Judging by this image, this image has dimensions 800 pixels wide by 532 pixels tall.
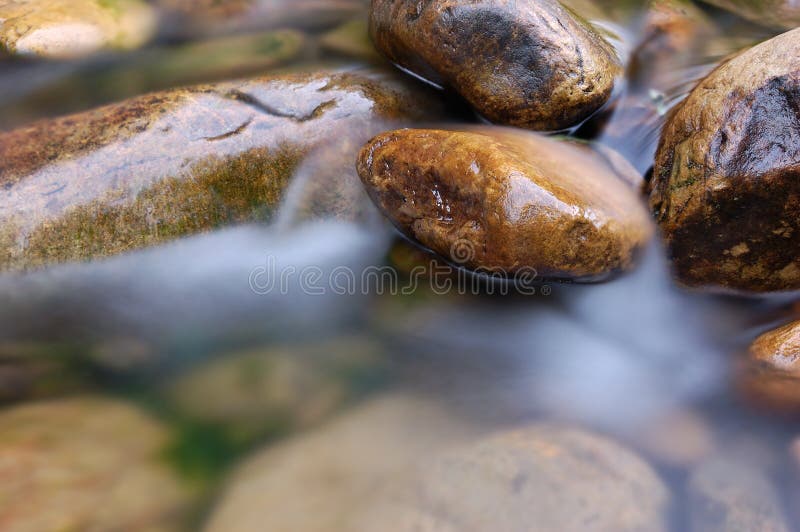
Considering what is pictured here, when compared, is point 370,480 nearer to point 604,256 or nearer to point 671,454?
point 671,454

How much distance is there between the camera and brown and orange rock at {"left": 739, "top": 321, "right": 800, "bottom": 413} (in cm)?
282

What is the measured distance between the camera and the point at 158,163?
3402 millimetres

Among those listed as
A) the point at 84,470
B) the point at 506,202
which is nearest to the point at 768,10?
the point at 506,202

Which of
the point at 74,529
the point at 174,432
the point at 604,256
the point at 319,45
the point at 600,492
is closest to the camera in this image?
the point at 74,529

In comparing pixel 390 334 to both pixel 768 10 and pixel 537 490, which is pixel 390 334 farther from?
pixel 768 10

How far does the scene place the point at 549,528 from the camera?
2539mm

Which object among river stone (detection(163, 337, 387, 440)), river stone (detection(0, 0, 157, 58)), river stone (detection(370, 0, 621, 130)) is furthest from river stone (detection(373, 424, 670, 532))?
river stone (detection(0, 0, 157, 58))

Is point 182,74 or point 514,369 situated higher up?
point 182,74

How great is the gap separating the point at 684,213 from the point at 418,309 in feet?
5.72

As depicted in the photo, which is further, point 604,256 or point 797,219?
point 604,256

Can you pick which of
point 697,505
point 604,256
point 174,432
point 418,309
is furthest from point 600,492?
point 174,432

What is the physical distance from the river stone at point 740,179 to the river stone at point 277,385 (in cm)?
208

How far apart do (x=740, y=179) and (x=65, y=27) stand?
520 cm

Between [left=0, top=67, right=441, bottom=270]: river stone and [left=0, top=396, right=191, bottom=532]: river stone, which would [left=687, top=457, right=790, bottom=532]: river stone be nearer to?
[left=0, top=396, right=191, bottom=532]: river stone
